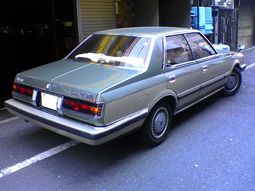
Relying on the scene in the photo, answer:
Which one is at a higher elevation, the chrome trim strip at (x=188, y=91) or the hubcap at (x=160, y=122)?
the chrome trim strip at (x=188, y=91)

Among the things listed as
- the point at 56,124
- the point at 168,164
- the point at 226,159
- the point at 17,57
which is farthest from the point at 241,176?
the point at 17,57

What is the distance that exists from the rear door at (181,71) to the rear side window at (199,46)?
0.15 metres

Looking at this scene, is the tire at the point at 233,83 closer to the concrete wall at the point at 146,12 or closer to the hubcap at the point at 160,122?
the hubcap at the point at 160,122

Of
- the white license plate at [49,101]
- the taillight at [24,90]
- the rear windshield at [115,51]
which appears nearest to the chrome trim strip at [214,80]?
the rear windshield at [115,51]

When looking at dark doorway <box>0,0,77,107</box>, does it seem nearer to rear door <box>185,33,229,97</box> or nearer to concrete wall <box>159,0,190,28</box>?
rear door <box>185,33,229,97</box>

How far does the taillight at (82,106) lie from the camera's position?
3129mm

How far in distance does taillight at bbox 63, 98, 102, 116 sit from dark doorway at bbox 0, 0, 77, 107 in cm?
431

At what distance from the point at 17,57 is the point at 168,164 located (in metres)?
5.78

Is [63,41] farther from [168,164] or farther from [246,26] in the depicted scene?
[246,26]

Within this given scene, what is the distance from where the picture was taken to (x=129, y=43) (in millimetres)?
4090

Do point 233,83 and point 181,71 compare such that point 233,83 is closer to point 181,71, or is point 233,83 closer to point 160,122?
point 181,71

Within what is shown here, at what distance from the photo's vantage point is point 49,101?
3.54 meters

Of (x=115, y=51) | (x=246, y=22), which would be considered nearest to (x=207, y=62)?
(x=115, y=51)

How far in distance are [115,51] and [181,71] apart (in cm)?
97
